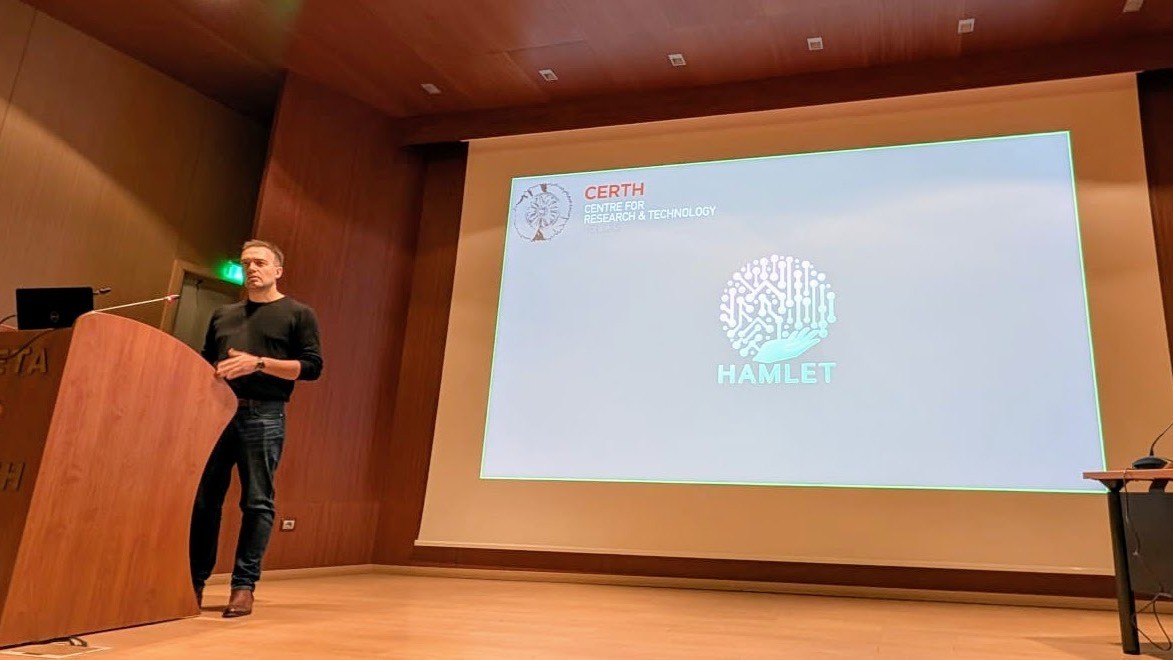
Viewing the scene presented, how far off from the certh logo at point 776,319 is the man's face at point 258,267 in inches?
92.6

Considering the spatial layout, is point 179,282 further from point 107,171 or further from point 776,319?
point 776,319

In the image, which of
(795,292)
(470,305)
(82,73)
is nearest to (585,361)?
(470,305)

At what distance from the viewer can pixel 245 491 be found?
2.46 metres

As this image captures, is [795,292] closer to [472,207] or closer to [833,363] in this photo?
[833,363]

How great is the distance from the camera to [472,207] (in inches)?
189

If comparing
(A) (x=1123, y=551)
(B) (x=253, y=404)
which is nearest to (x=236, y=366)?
(B) (x=253, y=404)

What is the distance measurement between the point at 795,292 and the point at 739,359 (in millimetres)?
471

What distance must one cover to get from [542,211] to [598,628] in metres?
2.77

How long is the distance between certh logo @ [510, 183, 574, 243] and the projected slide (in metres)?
0.02

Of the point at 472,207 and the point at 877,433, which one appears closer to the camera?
the point at 877,433

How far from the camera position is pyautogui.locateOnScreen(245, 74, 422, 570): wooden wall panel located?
4.17 metres

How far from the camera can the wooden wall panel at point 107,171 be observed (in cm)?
381

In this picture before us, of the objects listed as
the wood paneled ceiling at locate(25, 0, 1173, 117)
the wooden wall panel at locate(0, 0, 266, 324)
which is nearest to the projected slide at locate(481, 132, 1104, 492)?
the wood paneled ceiling at locate(25, 0, 1173, 117)

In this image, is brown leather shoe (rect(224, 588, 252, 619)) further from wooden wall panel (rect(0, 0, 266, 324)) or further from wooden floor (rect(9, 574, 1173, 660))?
wooden wall panel (rect(0, 0, 266, 324))
